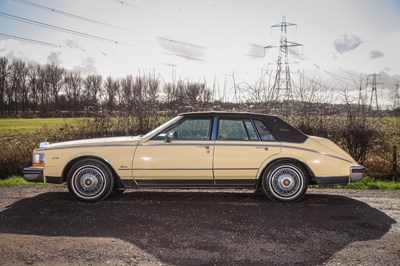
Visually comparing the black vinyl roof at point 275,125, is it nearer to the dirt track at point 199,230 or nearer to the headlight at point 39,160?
the dirt track at point 199,230

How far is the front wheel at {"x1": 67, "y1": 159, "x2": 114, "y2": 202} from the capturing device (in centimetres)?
608

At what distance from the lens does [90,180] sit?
20.0ft

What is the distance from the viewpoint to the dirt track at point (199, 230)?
148 inches

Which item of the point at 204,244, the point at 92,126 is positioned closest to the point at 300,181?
the point at 204,244

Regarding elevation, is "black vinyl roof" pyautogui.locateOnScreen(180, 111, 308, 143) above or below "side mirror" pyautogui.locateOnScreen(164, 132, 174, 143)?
above

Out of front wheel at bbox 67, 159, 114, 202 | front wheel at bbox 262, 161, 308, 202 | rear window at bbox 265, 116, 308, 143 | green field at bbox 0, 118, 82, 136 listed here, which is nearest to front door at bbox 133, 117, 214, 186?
front wheel at bbox 67, 159, 114, 202

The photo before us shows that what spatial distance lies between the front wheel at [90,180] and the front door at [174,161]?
53 centimetres

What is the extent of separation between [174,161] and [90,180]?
58.8 inches

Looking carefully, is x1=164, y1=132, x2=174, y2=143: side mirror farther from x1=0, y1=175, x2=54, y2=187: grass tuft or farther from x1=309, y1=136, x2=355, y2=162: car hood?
x1=0, y1=175, x2=54, y2=187: grass tuft

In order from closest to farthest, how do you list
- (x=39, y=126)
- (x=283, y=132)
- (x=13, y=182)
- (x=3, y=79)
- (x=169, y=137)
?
(x=169, y=137)
(x=283, y=132)
(x=13, y=182)
(x=39, y=126)
(x=3, y=79)

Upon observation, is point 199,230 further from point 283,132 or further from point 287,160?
point 283,132

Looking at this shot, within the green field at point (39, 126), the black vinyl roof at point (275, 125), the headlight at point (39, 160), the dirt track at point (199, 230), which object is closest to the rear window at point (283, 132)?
the black vinyl roof at point (275, 125)

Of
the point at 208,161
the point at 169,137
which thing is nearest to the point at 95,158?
the point at 169,137

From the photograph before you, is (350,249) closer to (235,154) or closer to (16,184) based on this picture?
(235,154)
